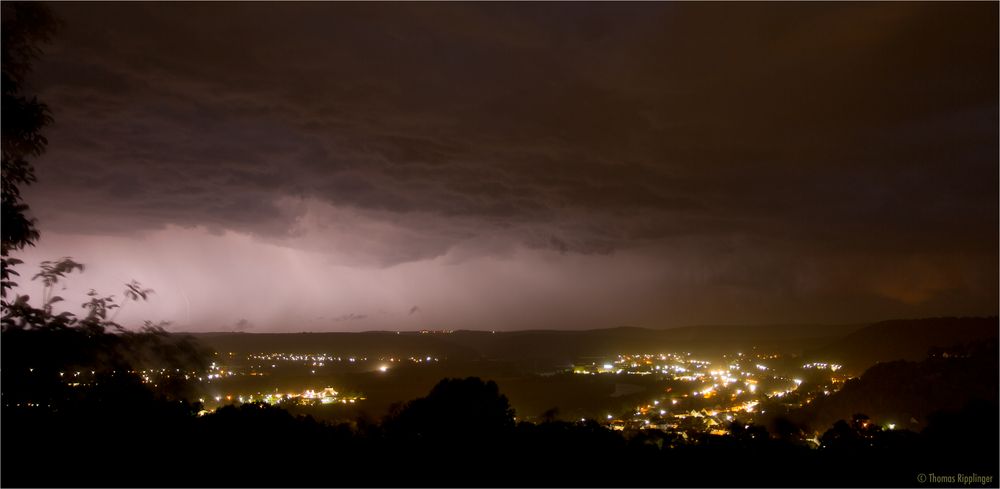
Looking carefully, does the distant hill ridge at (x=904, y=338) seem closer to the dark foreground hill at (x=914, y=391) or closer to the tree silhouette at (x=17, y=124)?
the dark foreground hill at (x=914, y=391)

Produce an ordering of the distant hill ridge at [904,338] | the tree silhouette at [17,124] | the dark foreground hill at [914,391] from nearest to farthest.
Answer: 1. the tree silhouette at [17,124]
2. the dark foreground hill at [914,391]
3. the distant hill ridge at [904,338]

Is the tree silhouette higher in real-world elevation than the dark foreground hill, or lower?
higher

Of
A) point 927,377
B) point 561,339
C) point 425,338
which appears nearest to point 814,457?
point 927,377

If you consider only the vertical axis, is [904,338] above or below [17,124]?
below

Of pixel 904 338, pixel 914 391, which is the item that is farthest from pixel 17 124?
pixel 904 338

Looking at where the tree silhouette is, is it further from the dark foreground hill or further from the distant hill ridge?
the distant hill ridge

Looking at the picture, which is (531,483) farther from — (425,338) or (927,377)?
(425,338)

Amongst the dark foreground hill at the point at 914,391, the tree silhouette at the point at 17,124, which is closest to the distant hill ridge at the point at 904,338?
the dark foreground hill at the point at 914,391

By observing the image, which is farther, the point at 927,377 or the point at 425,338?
the point at 425,338

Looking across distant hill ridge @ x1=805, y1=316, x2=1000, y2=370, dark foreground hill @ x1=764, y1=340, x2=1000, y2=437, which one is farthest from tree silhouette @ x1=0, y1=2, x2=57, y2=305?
distant hill ridge @ x1=805, y1=316, x2=1000, y2=370

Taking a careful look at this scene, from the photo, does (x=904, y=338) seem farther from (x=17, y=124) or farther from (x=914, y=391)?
(x=17, y=124)

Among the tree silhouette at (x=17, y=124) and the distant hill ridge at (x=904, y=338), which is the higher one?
the tree silhouette at (x=17, y=124)
